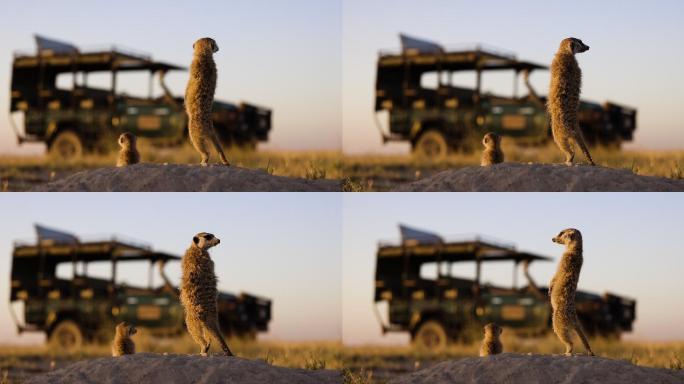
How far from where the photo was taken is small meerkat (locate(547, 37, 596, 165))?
56.7 ft

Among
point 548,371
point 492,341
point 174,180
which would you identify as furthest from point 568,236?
point 174,180

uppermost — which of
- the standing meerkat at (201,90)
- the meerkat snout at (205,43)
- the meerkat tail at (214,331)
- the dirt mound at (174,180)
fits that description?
the meerkat snout at (205,43)

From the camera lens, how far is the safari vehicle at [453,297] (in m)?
20.5

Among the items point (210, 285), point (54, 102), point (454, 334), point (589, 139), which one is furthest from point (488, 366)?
point (54, 102)

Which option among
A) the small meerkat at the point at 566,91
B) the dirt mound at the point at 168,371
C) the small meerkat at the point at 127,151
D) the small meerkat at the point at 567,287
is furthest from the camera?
the small meerkat at the point at 127,151

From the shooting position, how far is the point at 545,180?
1786 cm

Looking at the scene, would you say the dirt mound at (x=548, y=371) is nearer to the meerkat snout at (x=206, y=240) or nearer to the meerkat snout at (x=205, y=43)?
the meerkat snout at (x=206, y=240)

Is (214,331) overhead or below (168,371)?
overhead

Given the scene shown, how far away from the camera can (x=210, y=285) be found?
51.2 feet

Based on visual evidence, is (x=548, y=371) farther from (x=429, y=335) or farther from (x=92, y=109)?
(x=92, y=109)

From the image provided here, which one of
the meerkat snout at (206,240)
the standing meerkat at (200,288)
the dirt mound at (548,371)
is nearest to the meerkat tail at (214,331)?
the standing meerkat at (200,288)

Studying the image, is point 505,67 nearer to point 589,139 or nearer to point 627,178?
point 589,139

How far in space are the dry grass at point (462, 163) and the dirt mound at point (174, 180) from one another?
117cm

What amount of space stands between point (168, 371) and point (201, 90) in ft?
12.9
